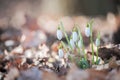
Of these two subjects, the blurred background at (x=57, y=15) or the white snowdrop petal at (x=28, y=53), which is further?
the blurred background at (x=57, y=15)

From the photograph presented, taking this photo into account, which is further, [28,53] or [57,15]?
[57,15]

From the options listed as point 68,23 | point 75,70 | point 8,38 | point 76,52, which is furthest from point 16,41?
point 75,70

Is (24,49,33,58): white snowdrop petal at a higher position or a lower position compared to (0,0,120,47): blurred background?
lower

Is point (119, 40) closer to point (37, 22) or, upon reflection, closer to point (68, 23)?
point (68, 23)

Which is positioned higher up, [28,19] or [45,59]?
[28,19]

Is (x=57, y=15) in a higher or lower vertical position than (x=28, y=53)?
higher

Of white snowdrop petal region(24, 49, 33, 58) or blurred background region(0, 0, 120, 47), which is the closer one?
white snowdrop petal region(24, 49, 33, 58)

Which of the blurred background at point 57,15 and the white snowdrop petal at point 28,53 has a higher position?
the blurred background at point 57,15

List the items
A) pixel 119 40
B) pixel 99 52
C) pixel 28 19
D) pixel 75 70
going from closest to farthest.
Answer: pixel 75 70 < pixel 99 52 < pixel 119 40 < pixel 28 19
